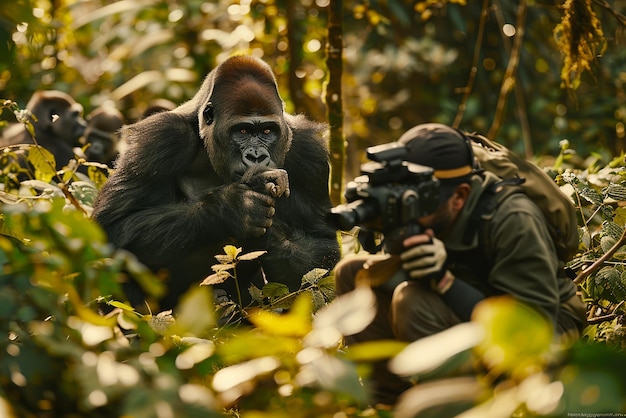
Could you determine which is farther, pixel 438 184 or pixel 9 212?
pixel 438 184

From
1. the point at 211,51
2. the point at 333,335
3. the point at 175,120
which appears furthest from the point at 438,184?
the point at 211,51

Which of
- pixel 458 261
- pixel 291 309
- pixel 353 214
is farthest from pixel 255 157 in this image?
pixel 353 214

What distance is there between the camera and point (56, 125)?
8023 mm

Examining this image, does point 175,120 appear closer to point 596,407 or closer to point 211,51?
point 596,407

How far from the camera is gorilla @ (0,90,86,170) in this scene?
7879 mm

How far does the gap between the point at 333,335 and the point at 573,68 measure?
127 inches

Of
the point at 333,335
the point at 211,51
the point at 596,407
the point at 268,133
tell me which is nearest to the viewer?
the point at 596,407

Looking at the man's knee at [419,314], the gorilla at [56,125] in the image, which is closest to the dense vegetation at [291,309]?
the man's knee at [419,314]

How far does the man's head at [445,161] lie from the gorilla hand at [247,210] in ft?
4.25

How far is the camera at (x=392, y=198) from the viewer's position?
2.61 meters

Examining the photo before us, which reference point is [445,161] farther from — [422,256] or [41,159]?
[41,159]

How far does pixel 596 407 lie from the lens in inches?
Result: 57.5

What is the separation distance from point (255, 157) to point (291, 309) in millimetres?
800

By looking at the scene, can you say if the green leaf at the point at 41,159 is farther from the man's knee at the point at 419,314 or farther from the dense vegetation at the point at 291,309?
the man's knee at the point at 419,314
